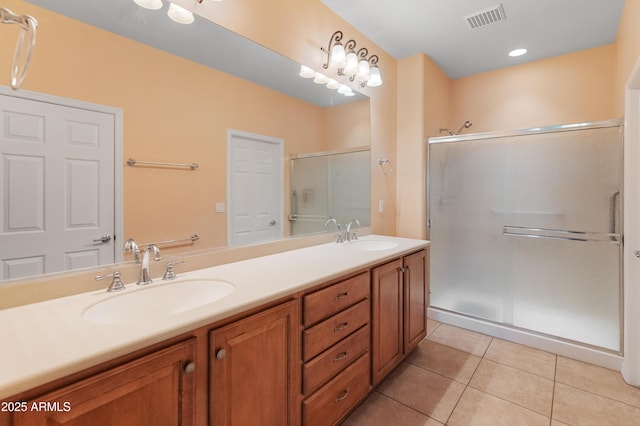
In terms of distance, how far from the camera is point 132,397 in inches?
30.2

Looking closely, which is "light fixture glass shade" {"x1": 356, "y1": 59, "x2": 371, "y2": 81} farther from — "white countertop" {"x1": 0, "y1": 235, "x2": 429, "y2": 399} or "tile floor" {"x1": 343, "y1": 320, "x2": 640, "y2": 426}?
"tile floor" {"x1": 343, "y1": 320, "x2": 640, "y2": 426}

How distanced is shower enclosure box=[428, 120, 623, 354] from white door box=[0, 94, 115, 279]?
8.77 feet

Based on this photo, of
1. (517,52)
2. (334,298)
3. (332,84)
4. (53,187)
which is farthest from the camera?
(517,52)

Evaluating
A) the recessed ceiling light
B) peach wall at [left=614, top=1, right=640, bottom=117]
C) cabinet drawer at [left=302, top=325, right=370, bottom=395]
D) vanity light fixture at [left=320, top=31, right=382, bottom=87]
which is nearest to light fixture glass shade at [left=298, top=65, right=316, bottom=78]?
vanity light fixture at [left=320, top=31, right=382, bottom=87]

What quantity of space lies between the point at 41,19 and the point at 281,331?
4.73 ft

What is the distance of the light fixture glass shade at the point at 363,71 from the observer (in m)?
2.33

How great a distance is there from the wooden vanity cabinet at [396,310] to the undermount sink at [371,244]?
0.24m

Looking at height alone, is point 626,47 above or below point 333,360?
above

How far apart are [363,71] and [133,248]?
81.1 inches

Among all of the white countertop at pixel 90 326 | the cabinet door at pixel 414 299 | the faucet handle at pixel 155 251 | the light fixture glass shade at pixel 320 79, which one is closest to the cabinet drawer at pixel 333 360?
the white countertop at pixel 90 326

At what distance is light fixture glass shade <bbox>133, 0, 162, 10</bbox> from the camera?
1250 millimetres

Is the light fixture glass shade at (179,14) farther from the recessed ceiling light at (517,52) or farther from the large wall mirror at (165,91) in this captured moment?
the recessed ceiling light at (517,52)

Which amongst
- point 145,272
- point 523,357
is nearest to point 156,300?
point 145,272

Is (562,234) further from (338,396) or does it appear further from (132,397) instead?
(132,397)
